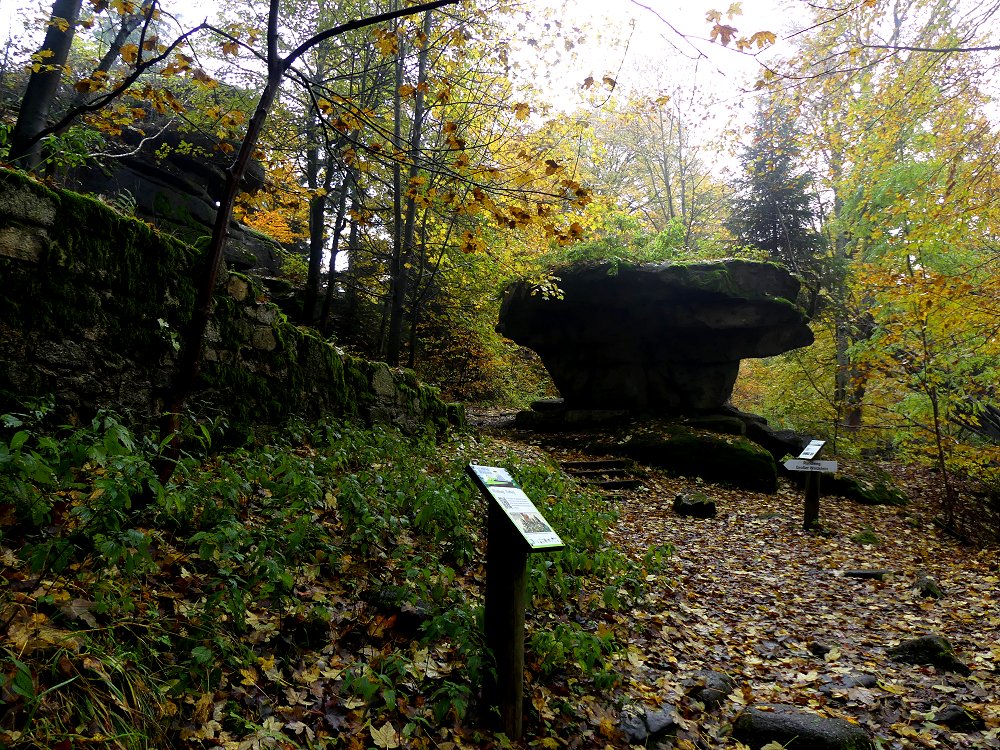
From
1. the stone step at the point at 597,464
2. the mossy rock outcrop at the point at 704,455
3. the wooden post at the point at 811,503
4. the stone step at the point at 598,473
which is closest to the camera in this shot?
the wooden post at the point at 811,503

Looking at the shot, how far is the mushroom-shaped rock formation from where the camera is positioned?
13016 mm

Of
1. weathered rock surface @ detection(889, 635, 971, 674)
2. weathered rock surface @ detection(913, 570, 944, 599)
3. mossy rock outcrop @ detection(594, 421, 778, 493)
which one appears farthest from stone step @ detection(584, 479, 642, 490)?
weathered rock surface @ detection(889, 635, 971, 674)

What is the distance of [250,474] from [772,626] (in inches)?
193

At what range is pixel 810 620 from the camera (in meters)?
5.16

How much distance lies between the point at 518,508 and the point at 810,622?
4105 millimetres

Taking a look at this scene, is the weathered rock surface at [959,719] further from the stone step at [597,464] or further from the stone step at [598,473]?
the stone step at [597,464]

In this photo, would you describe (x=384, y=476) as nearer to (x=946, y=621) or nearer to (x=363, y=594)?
(x=363, y=594)

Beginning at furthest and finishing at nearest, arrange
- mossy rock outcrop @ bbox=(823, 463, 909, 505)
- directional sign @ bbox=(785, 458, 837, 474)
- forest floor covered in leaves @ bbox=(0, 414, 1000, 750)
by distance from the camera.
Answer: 1. mossy rock outcrop @ bbox=(823, 463, 909, 505)
2. directional sign @ bbox=(785, 458, 837, 474)
3. forest floor covered in leaves @ bbox=(0, 414, 1000, 750)

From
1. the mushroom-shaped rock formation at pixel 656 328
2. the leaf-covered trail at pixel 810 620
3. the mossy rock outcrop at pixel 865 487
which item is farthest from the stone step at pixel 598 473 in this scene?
the mossy rock outcrop at pixel 865 487

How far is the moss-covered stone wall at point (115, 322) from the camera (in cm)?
390

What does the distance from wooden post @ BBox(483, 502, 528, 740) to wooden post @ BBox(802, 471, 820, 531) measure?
7707 millimetres

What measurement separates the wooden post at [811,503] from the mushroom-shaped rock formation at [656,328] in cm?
541

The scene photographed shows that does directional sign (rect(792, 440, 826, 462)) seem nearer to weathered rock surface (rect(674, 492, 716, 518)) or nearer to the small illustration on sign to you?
the small illustration on sign

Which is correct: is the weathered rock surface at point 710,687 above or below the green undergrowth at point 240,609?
below
